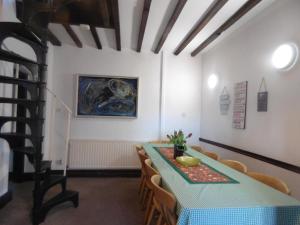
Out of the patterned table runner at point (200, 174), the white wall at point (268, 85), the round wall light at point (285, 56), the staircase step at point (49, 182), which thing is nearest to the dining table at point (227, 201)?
the patterned table runner at point (200, 174)

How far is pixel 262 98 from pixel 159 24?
186 centimetres

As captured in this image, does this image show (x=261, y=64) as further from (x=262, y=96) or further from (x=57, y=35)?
(x=57, y=35)

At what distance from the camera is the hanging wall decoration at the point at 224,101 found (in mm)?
3939

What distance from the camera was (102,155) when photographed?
4617 millimetres

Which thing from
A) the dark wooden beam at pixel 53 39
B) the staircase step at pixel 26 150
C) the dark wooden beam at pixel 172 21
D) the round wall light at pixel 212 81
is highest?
the dark wooden beam at pixel 53 39

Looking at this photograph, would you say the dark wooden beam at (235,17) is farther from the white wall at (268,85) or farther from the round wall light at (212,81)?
the round wall light at (212,81)

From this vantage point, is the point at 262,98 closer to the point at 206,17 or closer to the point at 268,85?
Answer: the point at 268,85

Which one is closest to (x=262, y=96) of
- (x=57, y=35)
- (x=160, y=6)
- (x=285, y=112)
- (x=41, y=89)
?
(x=285, y=112)

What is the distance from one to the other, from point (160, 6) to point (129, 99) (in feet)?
7.43

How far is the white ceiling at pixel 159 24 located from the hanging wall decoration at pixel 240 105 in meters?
0.96

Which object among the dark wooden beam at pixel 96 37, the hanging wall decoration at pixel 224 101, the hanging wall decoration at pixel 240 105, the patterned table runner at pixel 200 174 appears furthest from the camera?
the hanging wall decoration at pixel 224 101

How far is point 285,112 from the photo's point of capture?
8.66 feet

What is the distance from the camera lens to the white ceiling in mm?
2836

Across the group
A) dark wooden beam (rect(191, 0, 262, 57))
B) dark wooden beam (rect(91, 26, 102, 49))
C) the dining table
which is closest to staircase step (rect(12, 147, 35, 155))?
the dining table
